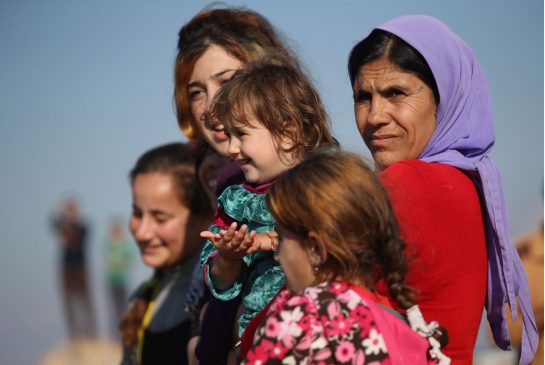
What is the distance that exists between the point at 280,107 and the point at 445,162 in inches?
23.1

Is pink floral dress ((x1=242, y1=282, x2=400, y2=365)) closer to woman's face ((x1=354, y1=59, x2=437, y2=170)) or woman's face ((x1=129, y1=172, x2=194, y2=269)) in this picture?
woman's face ((x1=354, y1=59, x2=437, y2=170))

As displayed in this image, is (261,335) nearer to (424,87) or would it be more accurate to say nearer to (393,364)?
(393,364)

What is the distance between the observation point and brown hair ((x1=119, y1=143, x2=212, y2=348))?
516 cm

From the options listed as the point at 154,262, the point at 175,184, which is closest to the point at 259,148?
the point at 175,184

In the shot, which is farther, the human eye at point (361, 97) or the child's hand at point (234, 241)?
the human eye at point (361, 97)

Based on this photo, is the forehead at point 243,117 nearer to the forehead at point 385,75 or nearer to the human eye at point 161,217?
the forehead at point 385,75

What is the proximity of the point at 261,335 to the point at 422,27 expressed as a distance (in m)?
1.31

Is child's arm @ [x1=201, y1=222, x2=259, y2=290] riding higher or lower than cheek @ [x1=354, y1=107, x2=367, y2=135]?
lower

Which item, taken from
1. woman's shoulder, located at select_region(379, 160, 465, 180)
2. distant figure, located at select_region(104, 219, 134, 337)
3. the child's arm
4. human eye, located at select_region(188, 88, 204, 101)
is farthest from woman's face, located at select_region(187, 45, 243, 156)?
distant figure, located at select_region(104, 219, 134, 337)

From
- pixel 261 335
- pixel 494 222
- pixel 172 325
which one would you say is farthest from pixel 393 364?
pixel 172 325

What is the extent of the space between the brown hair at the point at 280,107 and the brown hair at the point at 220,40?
701mm

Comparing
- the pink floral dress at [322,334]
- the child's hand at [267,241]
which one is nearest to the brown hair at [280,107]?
the child's hand at [267,241]

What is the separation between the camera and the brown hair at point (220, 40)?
4.24 m

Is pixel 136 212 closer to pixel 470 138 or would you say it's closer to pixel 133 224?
pixel 133 224
